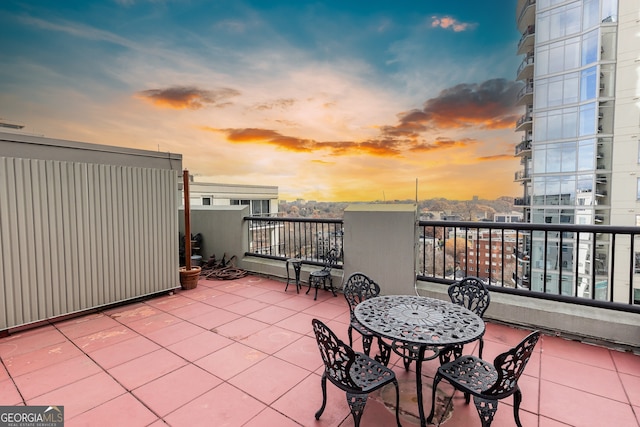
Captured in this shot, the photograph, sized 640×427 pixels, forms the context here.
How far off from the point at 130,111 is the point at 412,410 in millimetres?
8461

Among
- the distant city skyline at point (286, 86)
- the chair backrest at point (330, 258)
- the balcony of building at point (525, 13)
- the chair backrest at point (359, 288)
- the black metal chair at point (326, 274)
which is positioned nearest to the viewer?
the chair backrest at point (359, 288)

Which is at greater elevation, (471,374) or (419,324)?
(419,324)

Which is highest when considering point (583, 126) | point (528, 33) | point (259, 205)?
point (528, 33)

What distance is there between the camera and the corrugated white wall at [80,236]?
113 inches

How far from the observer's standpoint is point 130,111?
6.79m

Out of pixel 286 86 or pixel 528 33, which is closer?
pixel 286 86

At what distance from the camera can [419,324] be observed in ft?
5.81

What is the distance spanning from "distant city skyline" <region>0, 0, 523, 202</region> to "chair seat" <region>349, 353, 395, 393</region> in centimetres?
366

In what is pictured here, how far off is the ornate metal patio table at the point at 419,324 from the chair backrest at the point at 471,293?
0.33m

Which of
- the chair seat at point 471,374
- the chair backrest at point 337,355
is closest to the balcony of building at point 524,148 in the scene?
the chair seat at point 471,374

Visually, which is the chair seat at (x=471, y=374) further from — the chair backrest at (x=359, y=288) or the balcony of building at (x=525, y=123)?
the balcony of building at (x=525, y=123)

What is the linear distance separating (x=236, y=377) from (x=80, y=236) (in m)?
2.88

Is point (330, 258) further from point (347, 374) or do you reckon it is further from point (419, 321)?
point (347, 374)

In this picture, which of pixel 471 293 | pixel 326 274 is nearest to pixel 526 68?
pixel 326 274
